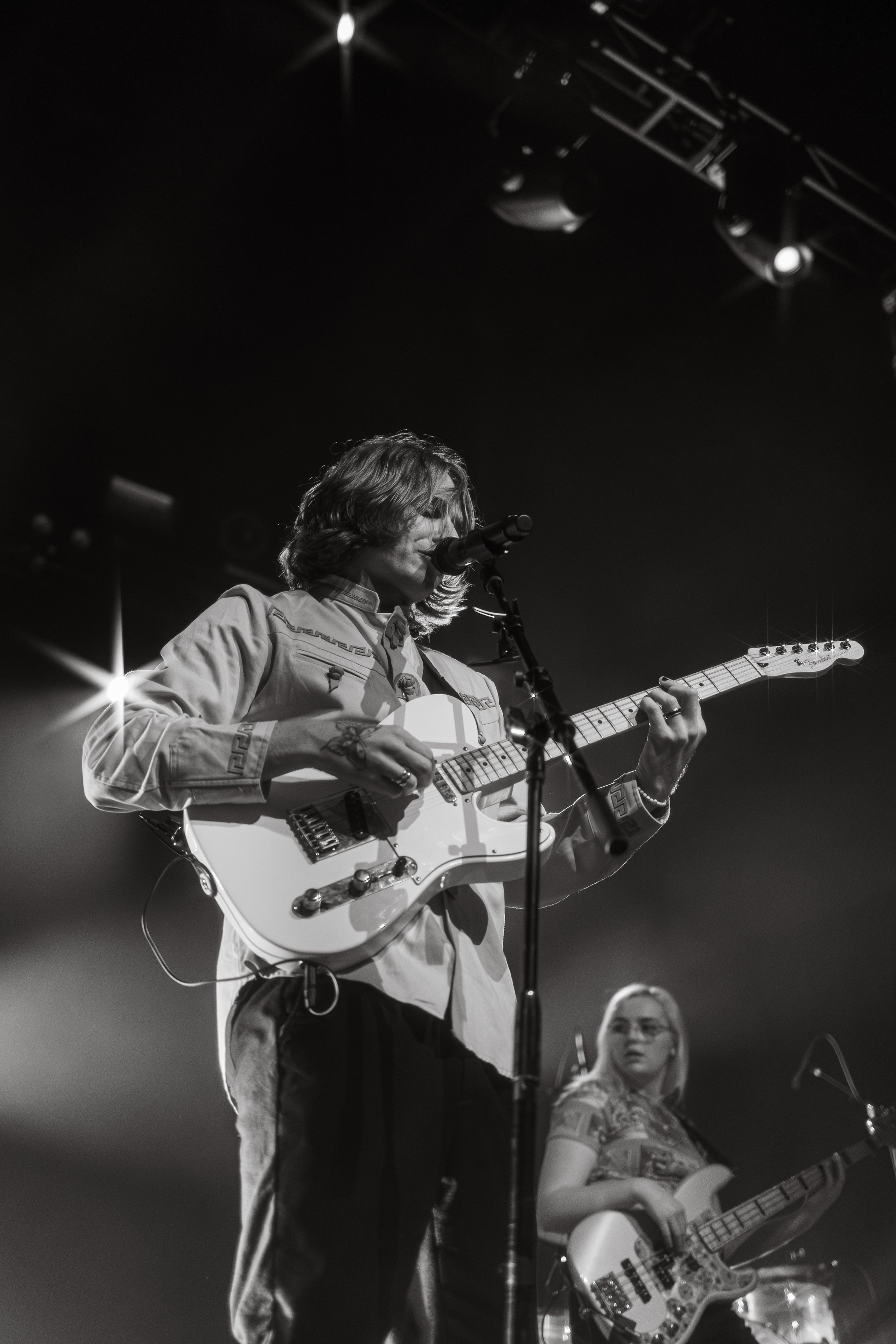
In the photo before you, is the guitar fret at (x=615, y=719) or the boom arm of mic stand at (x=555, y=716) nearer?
the boom arm of mic stand at (x=555, y=716)

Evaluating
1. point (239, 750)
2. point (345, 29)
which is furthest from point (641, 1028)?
point (345, 29)

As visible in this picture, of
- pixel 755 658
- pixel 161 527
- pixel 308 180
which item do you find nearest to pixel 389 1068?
pixel 755 658

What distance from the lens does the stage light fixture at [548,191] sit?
399 cm

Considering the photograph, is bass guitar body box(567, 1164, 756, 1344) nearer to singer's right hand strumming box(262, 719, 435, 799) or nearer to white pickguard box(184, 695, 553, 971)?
white pickguard box(184, 695, 553, 971)

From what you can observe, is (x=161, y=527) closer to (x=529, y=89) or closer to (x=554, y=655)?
(x=554, y=655)

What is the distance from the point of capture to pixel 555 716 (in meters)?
1.77

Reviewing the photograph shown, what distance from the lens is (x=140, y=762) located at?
1.89 m

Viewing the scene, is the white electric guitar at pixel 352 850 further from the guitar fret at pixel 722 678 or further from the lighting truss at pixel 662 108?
the lighting truss at pixel 662 108

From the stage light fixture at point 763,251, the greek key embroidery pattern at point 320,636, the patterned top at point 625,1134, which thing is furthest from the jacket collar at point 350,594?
the stage light fixture at point 763,251

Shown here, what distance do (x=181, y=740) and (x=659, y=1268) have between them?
2.45 metres

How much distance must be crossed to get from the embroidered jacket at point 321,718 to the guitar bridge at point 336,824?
0.10 m

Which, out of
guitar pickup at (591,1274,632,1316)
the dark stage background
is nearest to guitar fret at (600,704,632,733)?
the dark stage background

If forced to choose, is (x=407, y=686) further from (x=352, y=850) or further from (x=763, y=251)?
(x=763, y=251)

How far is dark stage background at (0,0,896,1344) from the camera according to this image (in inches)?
133
